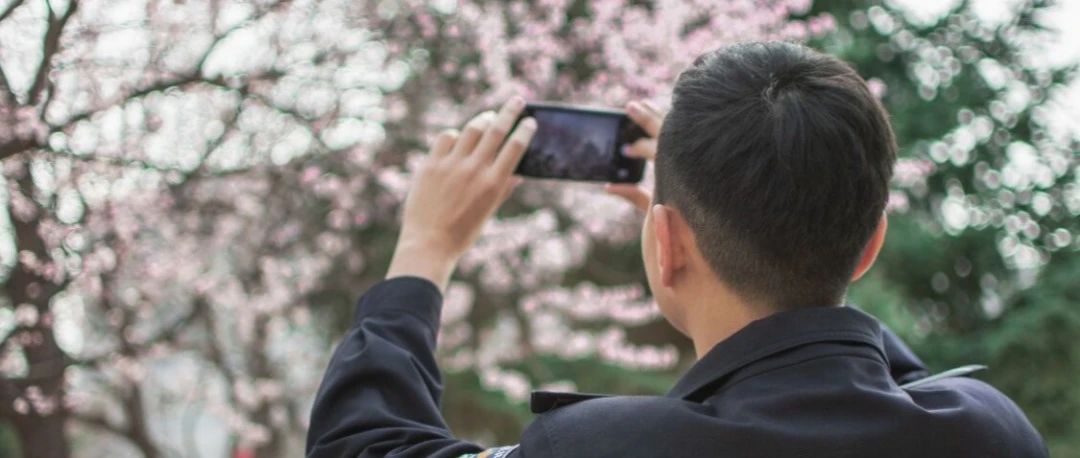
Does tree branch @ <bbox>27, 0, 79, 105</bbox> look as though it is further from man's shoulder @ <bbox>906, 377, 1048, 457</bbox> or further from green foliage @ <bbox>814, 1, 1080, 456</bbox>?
green foliage @ <bbox>814, 1, 1080, 456</bbox>

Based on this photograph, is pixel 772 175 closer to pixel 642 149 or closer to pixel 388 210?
pixel 642 149

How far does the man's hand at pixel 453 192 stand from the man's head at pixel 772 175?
27 centimetres

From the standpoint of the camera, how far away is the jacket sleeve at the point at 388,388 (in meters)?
0.99

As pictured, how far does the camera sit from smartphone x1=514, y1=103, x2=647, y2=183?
1411 millimetres

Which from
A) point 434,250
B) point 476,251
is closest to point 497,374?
point 476,251

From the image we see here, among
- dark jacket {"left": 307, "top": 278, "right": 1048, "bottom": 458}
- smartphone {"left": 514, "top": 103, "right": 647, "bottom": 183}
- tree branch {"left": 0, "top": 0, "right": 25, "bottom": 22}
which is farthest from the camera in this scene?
tree branch {"left": 0, "top": 0, "right": 25, "bottom": 22}

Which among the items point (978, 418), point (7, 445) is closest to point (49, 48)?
point (978, 418)

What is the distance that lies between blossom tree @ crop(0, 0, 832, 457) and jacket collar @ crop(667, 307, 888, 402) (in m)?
1.35

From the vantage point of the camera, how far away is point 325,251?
5426 millimetres

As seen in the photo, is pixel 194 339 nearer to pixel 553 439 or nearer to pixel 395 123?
pixel 395 123

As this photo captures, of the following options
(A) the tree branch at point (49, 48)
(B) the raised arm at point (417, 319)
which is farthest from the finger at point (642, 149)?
(A) the tree branch at point (49, 48)

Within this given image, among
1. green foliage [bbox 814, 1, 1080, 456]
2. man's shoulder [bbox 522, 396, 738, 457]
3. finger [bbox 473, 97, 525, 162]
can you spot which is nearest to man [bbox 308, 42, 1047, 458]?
man's shoulder [bbox 522, 396, 738, 457]

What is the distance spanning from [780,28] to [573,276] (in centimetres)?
333

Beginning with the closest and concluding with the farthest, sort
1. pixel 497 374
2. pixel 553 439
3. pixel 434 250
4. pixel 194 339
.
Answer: pixel 553 439 → pixel 434 250 → pixel 194 339 → pixel 497 374
